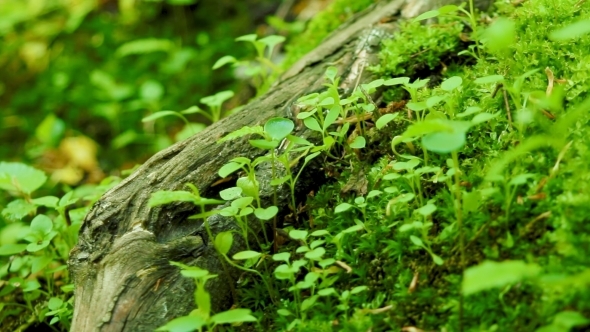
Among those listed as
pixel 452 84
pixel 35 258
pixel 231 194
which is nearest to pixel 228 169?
pixel 231 194

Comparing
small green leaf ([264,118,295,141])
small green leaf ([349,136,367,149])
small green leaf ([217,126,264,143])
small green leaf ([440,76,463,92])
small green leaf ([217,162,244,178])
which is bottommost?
small green leaf ([349,136,367,149])

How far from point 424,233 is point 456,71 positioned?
0.95m

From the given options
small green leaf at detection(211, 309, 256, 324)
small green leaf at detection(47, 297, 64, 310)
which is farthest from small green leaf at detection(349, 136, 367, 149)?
small green leaf at detection(47, 297, 64, 310)

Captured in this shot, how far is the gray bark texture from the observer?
5.74 feet

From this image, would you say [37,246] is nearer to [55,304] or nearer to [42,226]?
[42,226]

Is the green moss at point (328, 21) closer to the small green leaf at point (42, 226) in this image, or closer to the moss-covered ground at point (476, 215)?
the moss-covered ground at point (476, 215)

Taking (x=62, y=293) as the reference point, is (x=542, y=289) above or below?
above

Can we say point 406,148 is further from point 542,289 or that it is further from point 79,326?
point 79,326

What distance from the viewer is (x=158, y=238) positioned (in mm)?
1907

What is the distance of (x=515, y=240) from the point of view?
1.53 metres

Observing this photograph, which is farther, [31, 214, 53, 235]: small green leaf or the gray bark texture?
[31, 214, 53, 235]: small green leaf

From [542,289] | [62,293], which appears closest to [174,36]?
[62,293]

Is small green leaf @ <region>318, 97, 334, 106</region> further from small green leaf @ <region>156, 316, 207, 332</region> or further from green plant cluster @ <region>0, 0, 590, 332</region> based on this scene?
small green leaf @ <region>156, 316, 207, 332</region>

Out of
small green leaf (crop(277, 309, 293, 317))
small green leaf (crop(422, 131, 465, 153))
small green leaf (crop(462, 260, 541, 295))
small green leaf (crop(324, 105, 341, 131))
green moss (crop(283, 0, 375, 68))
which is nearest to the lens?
small green leaf (crop(462, 260, 541, 295))
